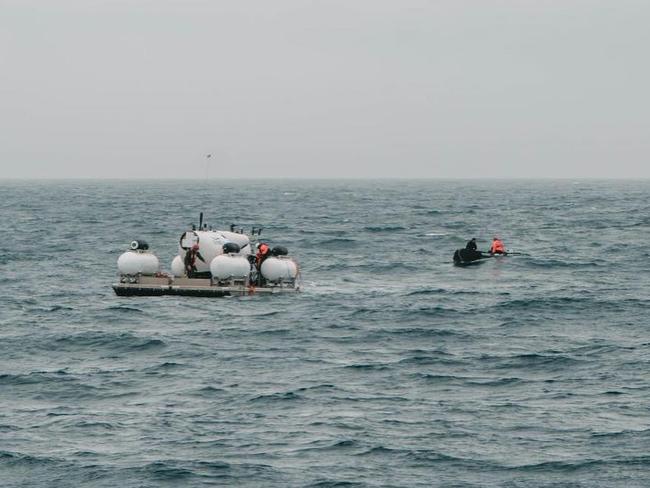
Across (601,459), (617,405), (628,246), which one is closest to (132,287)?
(617,405)

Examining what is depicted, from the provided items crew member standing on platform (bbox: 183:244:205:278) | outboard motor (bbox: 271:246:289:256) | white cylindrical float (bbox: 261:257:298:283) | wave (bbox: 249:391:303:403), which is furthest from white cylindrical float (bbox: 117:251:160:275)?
wave (bbox: 249:391:303:403)

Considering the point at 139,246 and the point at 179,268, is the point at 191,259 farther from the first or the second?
the point at 139,246

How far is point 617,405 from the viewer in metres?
29.7

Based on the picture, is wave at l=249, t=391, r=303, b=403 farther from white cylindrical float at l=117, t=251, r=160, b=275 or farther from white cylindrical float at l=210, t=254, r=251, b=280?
white cylindrical float at l=117, t=251, r=160, b=275

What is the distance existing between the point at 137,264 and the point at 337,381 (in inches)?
820

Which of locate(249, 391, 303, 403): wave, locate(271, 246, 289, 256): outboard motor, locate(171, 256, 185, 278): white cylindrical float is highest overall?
locate(271, 246, 289, 256): outboard motor

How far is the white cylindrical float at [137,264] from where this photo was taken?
5144 centimetres

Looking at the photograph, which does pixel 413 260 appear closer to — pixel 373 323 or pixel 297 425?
pixel 373 323

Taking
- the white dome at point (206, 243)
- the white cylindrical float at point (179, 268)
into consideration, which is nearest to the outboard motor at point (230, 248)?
the white dome at point (206, 243)

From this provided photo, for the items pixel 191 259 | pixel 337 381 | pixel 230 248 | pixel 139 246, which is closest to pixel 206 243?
pixel 191 259

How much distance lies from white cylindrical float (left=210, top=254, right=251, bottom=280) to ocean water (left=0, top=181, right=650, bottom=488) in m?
1.14

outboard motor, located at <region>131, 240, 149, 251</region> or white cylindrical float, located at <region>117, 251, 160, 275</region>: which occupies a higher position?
outboard motor, located at <region>131, 240, 149, 251</region>

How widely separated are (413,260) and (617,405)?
4181cm

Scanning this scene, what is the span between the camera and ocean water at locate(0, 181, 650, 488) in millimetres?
24641
